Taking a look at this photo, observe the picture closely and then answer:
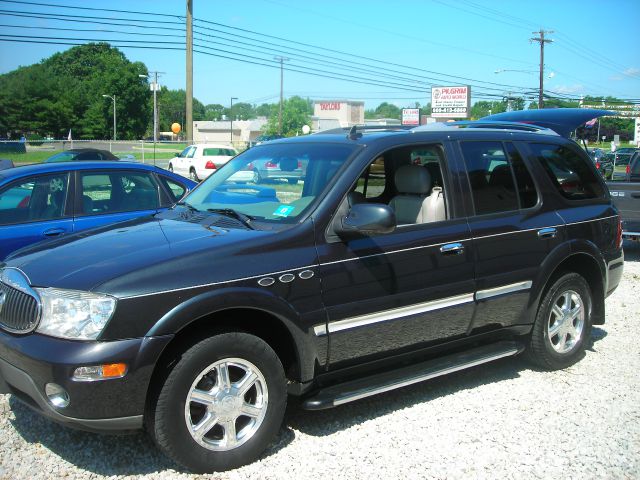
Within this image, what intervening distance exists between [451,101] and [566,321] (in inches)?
2094

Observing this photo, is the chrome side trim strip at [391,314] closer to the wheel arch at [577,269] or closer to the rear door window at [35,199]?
the wheel arch at [577,269]

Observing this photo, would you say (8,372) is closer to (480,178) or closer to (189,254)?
(189,254)

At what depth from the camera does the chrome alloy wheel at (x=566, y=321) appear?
16.9 ft

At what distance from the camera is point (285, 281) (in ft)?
11.6

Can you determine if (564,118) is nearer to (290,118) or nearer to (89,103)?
(89,103)

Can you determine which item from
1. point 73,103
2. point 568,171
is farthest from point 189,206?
point 73,103

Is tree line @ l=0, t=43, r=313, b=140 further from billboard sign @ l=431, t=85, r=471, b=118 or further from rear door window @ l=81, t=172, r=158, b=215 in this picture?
rear door window @ l=81, t=172, r=158, b=215

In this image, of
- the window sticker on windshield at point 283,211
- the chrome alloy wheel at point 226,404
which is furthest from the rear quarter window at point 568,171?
the chrome alloy wheel at point 226,404

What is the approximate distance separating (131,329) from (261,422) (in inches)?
38.1

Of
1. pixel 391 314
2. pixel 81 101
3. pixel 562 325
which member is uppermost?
pixel 81 101

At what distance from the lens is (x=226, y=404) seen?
134 inches

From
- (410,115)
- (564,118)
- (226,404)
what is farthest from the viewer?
(410,115)

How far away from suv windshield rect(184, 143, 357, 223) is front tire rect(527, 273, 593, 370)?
86.0 inches

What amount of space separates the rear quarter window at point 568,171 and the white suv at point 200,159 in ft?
76.6
